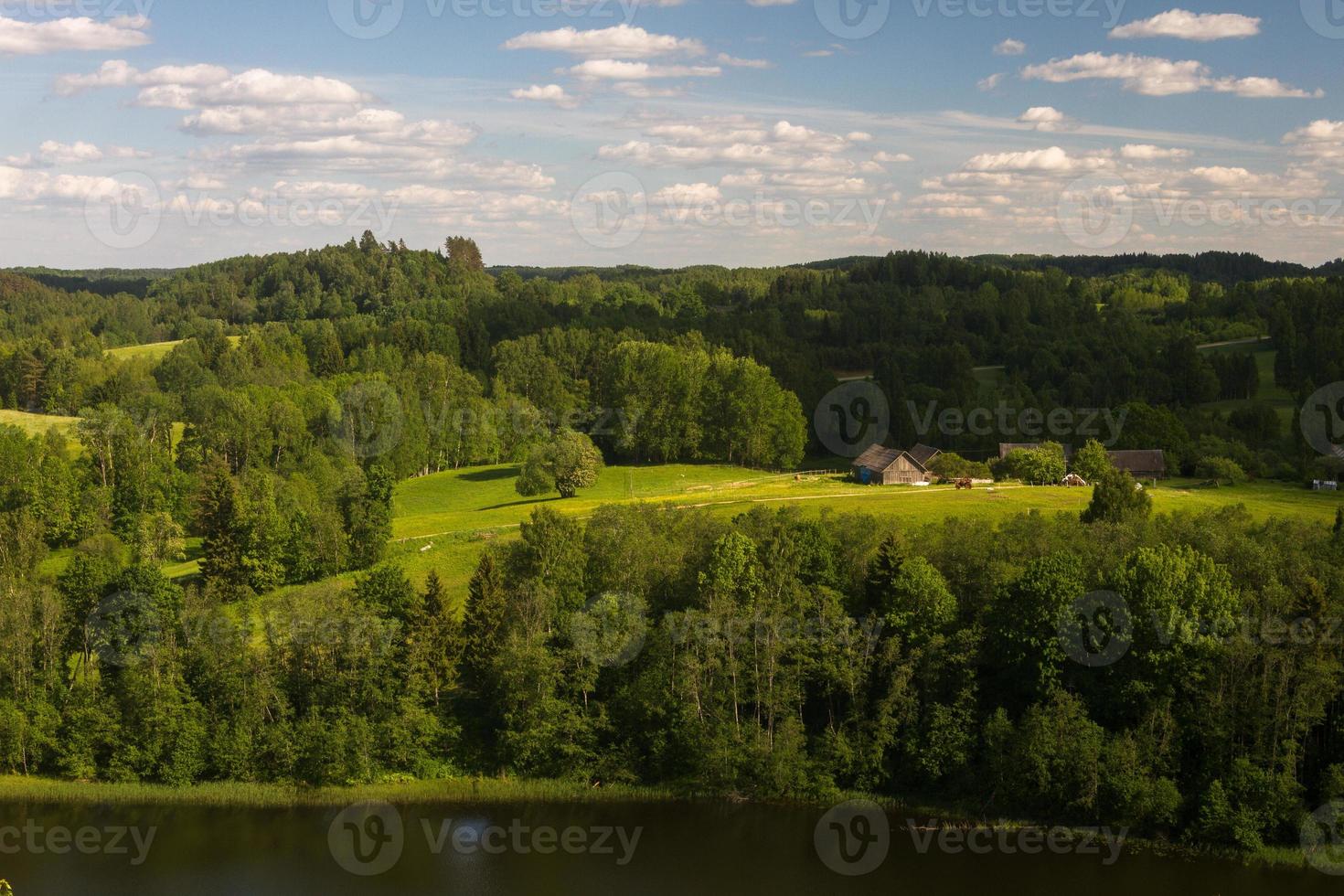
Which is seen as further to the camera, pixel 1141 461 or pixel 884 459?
pixel 1141 461

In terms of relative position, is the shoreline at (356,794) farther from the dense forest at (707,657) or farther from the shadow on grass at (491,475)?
the shadow on grass at (491,475)

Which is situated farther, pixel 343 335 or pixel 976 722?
pixel 343 335

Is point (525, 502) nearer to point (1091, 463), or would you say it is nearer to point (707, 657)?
point (1091, 463)

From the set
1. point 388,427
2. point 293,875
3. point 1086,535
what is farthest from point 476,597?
point 388,427

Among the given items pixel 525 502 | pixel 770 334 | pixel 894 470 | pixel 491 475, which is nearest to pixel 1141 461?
pixel 894 470

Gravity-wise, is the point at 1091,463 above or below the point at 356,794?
above

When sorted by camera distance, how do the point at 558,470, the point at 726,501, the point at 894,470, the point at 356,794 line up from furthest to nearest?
the point at 558,470 → the point at 894,470 → the point at 726,501 → the point at 356,794

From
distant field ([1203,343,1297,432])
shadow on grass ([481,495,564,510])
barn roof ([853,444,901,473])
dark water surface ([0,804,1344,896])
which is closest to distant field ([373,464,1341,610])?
shadow on grass ([481,495,564,510])

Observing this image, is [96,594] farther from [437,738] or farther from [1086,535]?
[1086,535]
